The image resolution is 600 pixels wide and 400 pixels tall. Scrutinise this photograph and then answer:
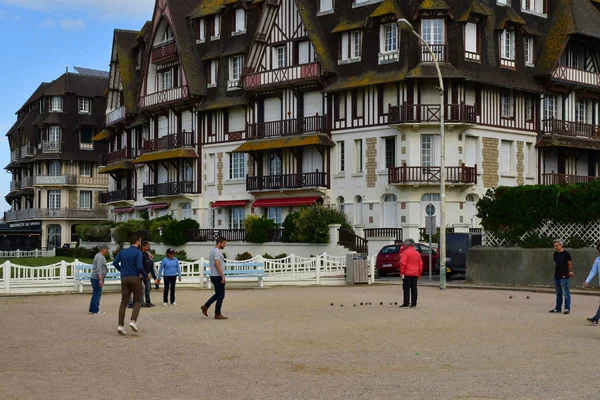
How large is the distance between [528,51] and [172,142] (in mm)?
22338

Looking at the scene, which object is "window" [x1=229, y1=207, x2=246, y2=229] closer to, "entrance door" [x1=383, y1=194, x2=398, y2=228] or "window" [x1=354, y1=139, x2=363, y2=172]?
"window" [x1=354, y1=139, x2=363, y2=172]

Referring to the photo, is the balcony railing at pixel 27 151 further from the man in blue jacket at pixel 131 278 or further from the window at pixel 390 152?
the man in blue jacket at pixel 131 278

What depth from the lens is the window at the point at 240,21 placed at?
5653cm

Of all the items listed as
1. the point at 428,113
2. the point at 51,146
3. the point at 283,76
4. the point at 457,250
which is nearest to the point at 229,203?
the point at 283,76

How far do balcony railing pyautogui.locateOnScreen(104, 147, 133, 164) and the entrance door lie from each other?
2608 cm

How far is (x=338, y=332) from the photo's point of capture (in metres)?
17.1

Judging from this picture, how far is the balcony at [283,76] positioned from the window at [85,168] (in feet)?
123

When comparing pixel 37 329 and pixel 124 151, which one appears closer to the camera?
pixel 37 329

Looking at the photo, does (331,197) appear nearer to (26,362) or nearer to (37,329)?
(37,329)

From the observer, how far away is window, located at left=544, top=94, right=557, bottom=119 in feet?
165

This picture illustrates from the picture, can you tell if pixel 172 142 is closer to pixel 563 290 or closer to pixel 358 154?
pixel 358 154

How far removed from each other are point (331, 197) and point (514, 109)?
10380mm

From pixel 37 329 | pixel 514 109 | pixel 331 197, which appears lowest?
pixel 37 329

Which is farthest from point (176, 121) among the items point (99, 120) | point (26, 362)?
point (26, 362)
